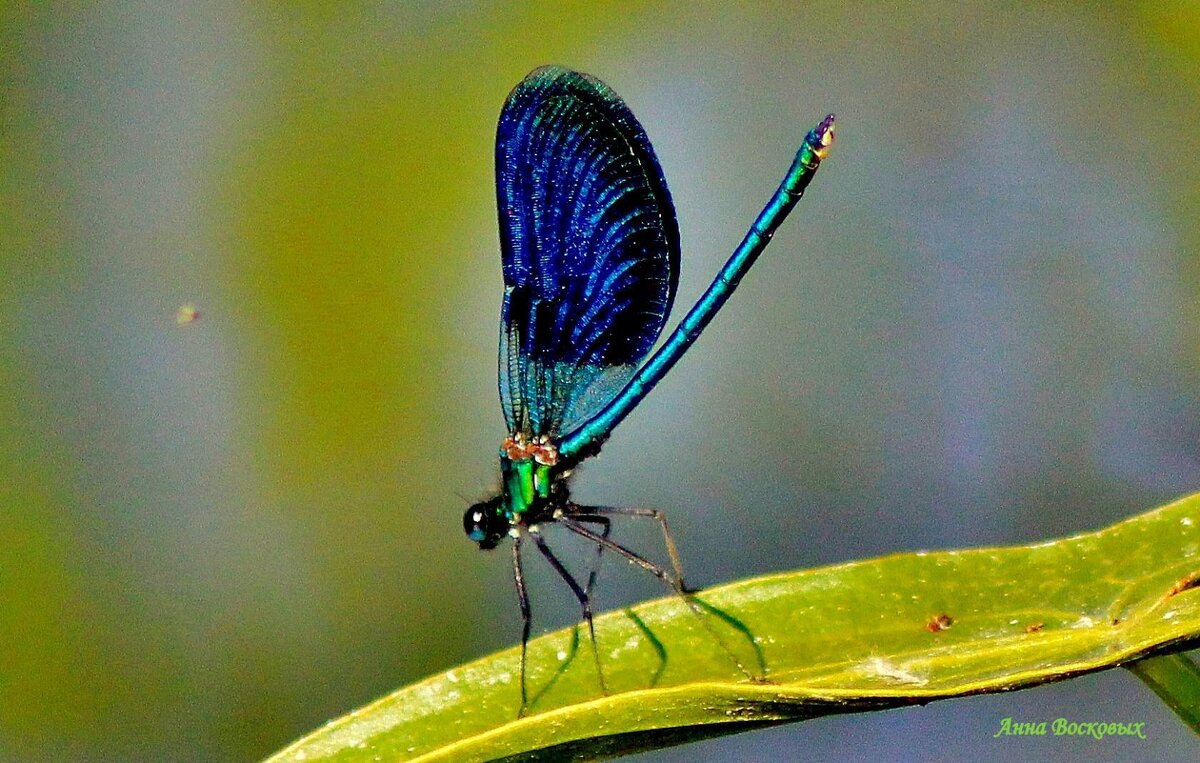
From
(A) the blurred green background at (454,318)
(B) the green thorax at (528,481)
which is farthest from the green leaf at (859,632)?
(A) the blurred green background at (454,318)

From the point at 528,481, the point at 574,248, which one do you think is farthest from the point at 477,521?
the point at 574,248

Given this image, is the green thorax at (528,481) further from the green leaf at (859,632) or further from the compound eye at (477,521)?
the green leaf at (859,632)

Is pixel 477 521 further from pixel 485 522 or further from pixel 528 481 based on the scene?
pixel 528 481

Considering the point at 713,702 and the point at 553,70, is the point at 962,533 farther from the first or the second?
the point at 713,702

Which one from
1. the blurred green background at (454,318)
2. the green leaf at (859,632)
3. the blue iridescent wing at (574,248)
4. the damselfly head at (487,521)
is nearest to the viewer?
the green leaf at (859,632)

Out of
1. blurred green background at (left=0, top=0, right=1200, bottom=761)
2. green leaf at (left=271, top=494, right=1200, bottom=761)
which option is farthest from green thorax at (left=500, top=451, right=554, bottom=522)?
blurred green background at (left=0, top=0, right=1200, bottom=761)

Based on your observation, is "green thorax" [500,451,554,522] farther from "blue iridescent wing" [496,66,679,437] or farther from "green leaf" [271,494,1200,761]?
"green leaf" [271,494,1200,761]

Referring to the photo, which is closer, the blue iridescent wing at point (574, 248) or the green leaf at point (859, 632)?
the green leaf at point (859, 632)
